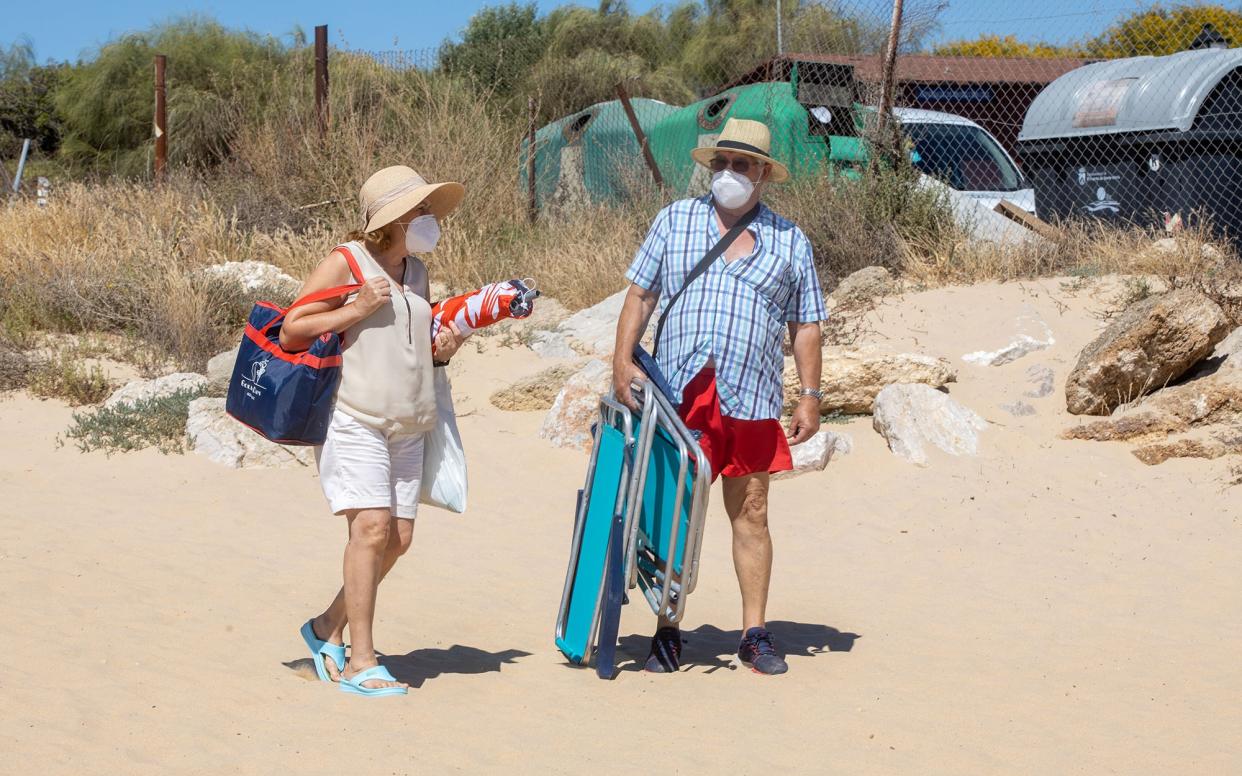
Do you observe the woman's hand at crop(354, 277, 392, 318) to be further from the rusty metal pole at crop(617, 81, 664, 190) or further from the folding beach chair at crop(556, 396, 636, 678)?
the rusty metal pole at crop(617, 81, 664, 190)

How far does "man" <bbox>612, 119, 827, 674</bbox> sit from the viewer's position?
14.2 feet

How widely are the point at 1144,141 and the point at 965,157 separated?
77.0 inches

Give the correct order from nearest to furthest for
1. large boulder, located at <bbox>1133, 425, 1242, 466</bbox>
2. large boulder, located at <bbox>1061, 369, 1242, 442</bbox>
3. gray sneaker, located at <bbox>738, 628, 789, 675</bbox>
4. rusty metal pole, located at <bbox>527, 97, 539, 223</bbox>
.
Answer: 1. gray sneaker, located at <bbox>738, 628, 789, 675</bbox>
2. large boulder, located at <bbox>1133, 425, 1242, 466</bbox>
3. large boulder, located at <bbox>1061, 369, 1242, 442</bbox>
4. rusty metal pole, located at <bbox>527, 97, 539, 223</bbox>

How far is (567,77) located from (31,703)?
17.3 meters

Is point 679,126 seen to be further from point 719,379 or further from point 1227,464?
point 719,379

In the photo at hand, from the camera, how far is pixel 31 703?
3736 mm

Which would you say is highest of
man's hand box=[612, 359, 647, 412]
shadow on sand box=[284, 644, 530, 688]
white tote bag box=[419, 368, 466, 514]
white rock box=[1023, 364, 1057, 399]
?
man's hand box=[612, 359, 647, 412]

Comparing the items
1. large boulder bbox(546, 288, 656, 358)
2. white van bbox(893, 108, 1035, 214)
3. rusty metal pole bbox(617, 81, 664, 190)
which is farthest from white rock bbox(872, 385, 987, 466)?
rusty metal pole bbox(617, 81, 664, 190)

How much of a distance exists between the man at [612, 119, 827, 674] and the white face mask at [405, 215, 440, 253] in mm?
718

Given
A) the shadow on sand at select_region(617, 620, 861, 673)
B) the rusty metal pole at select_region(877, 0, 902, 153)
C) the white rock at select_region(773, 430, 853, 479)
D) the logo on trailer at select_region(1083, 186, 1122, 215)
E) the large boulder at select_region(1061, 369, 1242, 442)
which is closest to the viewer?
the shadow on sand at select_region(617, 620, 861, 673)

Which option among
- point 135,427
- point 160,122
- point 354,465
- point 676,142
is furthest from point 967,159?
point 354,465

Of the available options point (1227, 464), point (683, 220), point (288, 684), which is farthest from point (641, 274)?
point (1227, 464)

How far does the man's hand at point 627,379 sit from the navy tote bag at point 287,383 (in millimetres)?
897

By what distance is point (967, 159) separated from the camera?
1199 centimetres
